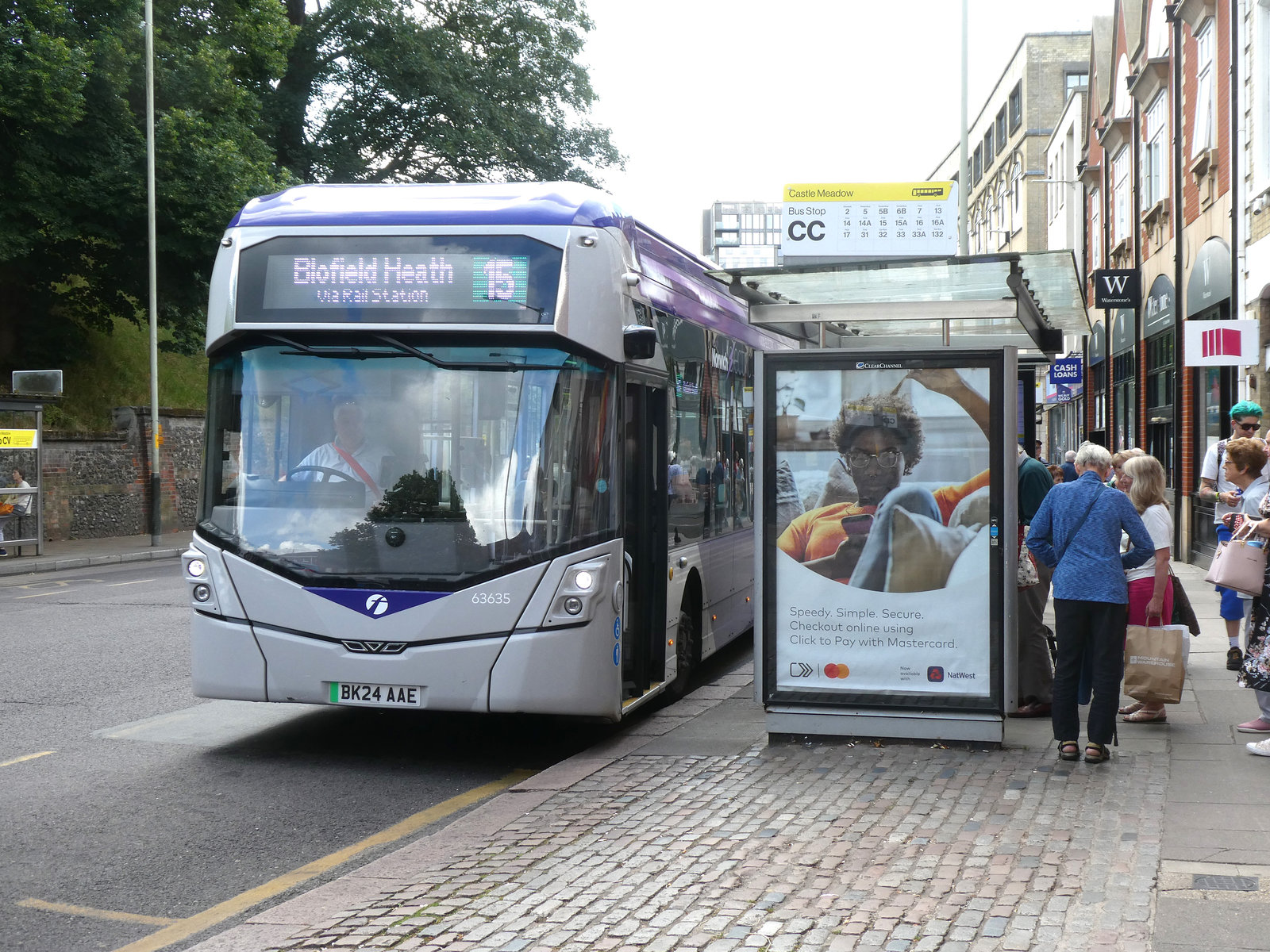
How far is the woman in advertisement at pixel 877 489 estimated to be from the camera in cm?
745

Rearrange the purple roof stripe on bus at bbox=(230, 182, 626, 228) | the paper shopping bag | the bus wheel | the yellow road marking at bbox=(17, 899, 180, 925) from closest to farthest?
the yellow road marking at bbox=(17, 899, 180, 925) → the purple roof stripe on bus at bbox=(230, 182, 626, 228) → the paper shopping bag → the bus wheel

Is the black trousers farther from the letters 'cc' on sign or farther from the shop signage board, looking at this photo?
the letters 'cc' on sign

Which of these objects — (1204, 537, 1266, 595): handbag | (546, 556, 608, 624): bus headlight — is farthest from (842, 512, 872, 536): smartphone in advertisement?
(1204, 537, 1266, 595): handbag

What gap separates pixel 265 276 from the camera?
25.3 feet

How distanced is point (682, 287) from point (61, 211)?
20296mm

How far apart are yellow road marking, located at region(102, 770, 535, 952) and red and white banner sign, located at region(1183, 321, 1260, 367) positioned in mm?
10642

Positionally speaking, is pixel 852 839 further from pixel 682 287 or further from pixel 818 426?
pixel 682 287

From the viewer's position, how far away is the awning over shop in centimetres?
716

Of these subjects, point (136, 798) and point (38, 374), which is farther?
point (38, 374)

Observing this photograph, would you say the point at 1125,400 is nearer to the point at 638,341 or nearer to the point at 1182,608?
the point at 1182,608

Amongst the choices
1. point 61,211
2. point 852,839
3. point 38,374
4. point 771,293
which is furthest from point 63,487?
point 852,839

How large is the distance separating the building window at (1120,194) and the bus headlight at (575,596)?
937 inches

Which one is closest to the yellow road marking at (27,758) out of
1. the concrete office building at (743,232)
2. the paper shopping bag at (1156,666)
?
the paper shopping bag at (1156,666)

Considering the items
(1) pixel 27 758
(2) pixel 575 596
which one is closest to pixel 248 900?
(2) pixel 575 596
